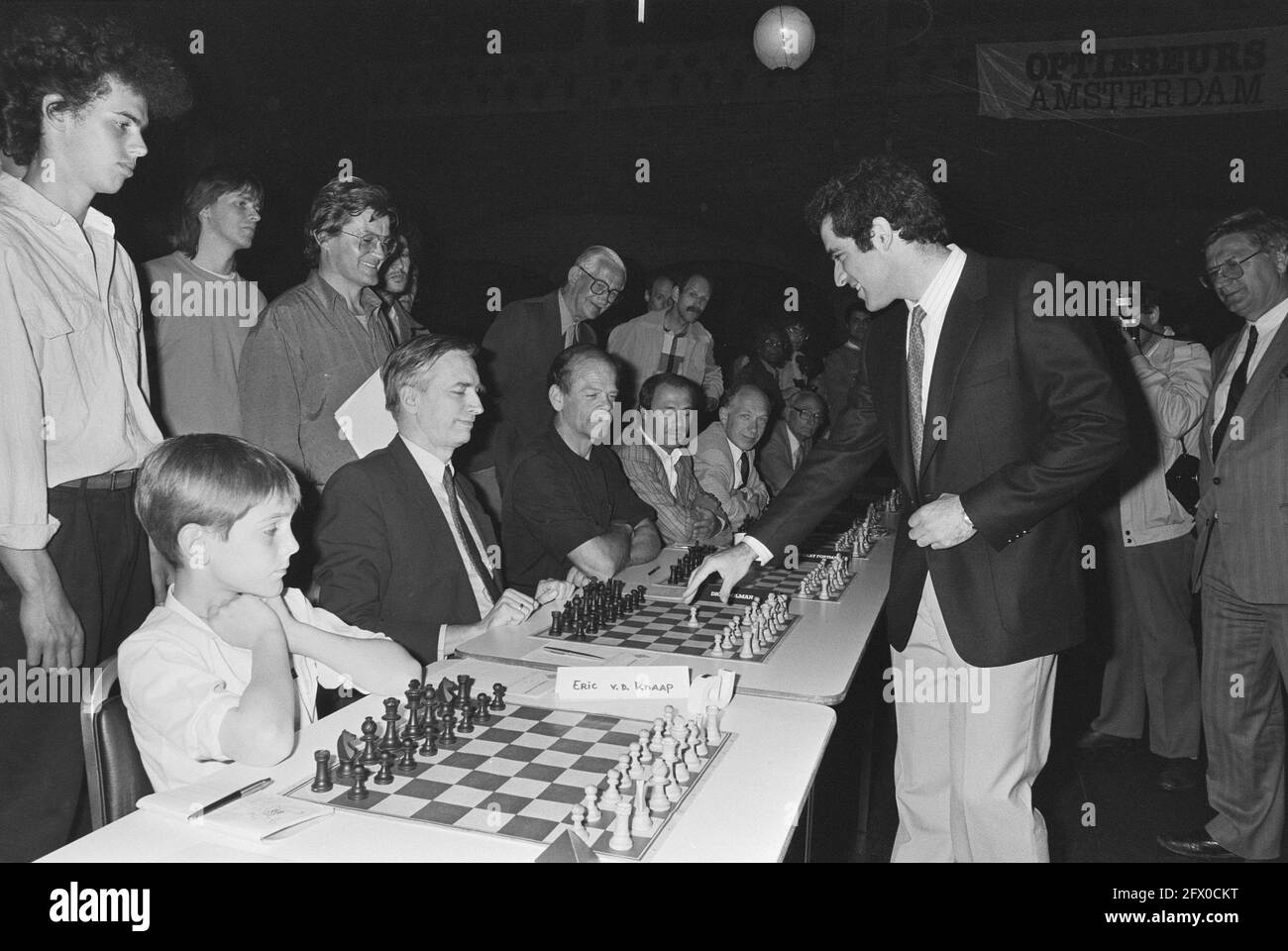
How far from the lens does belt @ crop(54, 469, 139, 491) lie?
2.17 meters

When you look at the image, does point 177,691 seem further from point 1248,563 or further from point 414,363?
Answer: point 1248,563

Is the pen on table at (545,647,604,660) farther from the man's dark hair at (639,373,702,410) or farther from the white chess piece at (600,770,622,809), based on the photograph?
the man's dark hair at (639,373,702,410)

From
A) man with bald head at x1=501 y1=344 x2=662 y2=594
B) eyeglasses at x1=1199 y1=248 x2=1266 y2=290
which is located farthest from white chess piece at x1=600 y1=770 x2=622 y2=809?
eyeglasses at x1=1199 y1=248 x2=1266 y2=290

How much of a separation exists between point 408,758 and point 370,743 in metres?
0.07

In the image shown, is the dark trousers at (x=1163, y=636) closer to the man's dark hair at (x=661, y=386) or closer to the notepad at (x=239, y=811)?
the man's dark hair at (x=661, y=386)

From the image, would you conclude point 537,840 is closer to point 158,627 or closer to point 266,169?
point 158,627

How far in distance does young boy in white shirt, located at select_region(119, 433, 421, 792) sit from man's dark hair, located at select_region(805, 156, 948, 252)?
4.64 feet

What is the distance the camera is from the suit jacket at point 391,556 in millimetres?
2328

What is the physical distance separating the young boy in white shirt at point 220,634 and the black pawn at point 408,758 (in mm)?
186

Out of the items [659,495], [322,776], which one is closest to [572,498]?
[659,495]

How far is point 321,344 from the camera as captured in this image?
118 inches

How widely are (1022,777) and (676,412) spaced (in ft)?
8.36

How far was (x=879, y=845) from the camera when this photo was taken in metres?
3.28

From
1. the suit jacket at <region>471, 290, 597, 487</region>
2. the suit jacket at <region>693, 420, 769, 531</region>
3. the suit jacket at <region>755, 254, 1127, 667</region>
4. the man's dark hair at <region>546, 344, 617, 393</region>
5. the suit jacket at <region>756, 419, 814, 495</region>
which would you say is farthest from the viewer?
the suit jacket at <region>756, 419, 814, 495</region>
